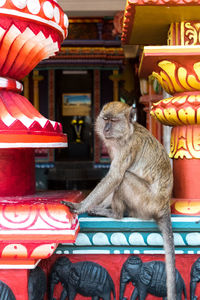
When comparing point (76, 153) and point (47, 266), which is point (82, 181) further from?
point (47, 266)

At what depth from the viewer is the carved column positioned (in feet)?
5.77

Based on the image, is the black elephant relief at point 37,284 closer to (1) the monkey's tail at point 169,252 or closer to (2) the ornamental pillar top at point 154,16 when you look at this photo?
(1) the monkey's tail at point 169,252

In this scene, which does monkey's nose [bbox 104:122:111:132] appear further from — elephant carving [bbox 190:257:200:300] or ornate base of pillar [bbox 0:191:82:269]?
elephant carving [bbox 190:257:200:300]

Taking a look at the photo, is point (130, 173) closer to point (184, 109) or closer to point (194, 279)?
point (184, 109)

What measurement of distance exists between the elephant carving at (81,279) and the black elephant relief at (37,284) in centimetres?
9

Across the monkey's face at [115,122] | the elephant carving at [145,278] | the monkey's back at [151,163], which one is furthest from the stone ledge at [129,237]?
the monkey's face at [115,122]

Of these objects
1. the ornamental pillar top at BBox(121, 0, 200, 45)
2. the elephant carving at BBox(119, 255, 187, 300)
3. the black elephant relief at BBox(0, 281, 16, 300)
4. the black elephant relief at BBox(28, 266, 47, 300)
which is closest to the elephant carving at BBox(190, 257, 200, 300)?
the elephant carving at BBox(119, 255, 187, 300)

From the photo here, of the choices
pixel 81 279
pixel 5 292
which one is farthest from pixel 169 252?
pixel 5 292

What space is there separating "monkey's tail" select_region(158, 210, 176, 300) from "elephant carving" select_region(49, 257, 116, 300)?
0.30m

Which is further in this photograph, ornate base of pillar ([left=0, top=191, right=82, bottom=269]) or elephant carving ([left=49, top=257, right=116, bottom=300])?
elephant carving ([left=49, top=257, right=116, bottom=300])

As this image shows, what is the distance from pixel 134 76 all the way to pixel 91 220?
953cm

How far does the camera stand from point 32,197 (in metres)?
1.69

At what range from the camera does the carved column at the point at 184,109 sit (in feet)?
5.77

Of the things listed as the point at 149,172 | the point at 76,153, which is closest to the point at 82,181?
the point at 76,153
